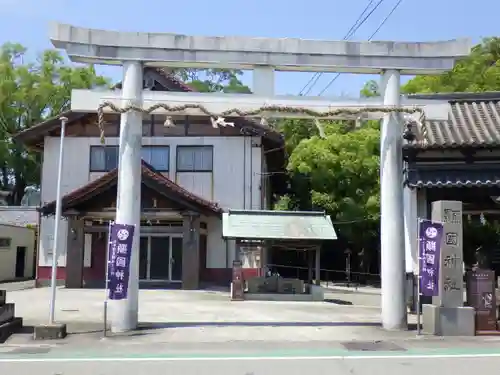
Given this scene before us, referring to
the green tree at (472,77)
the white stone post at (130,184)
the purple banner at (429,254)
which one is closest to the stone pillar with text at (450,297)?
the purple banner at (429,254)

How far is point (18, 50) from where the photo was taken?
4428 cm

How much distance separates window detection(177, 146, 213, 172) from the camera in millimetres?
27078

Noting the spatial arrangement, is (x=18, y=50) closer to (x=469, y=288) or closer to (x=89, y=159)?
(x=89, y=159)

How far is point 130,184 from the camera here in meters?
12.7

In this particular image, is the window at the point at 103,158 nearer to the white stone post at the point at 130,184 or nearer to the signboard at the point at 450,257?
the white stone post at the point at 130,184

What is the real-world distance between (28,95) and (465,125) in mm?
32730

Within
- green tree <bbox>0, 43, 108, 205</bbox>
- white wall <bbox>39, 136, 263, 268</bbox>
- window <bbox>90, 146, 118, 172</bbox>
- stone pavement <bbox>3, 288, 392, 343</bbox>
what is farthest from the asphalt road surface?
green tree <bbox>0, 43, 108, 205</bbox>

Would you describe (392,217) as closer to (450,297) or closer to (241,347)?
(450,297)

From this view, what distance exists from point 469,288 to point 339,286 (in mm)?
17350

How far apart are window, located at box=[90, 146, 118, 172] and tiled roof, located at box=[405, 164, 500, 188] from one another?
15895 mm

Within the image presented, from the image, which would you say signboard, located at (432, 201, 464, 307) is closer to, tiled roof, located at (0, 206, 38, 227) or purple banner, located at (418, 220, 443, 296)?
purple banner, located at (418, 220, 443, 296)

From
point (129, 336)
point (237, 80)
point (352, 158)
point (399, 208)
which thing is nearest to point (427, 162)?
point (399, 208)

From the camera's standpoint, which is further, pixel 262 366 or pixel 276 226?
pixel 276 226

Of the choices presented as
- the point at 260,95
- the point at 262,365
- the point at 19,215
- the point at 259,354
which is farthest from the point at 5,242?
the point at 262,365
